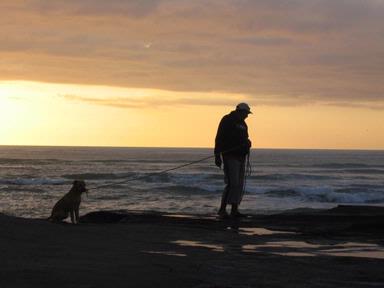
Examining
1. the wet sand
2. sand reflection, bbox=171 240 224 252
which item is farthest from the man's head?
sand reflection, bbox=171 240 224 252

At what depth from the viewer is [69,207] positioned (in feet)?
33.4

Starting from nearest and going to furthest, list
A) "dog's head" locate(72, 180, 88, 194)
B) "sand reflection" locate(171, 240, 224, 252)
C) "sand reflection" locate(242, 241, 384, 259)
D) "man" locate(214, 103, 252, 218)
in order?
"sand reflection" locate(242, 241, 384, 259) → "sand reflection" locate(171, 240, 224, 252) → "dog's head" locate(72, 180, 88, 194) → "man" locate(214, 103, 252, 218)

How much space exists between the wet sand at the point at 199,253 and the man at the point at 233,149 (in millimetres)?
808

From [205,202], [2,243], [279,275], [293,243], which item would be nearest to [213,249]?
[293,243]

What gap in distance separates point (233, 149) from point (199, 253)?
4407 mm

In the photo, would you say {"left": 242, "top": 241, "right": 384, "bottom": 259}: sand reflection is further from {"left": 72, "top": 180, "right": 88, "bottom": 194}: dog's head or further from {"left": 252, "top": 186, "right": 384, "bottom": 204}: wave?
{"left": 252, "top": 186, "right": 384, "bottom": 204}: wave

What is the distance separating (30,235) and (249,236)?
8.79ft

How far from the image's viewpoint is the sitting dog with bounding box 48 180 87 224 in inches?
398

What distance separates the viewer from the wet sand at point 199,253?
4.80m

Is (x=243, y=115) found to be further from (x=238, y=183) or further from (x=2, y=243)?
(x=2, y=243)

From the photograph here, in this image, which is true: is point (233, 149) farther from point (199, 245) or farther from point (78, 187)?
point (199, 245)

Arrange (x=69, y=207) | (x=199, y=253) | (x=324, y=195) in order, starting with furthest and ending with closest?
(x=324, y=195) → (x=69, y=207) → (x=199, y=253)

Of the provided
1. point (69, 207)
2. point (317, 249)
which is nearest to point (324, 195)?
point (69, 207)

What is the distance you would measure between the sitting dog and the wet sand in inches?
44.3
